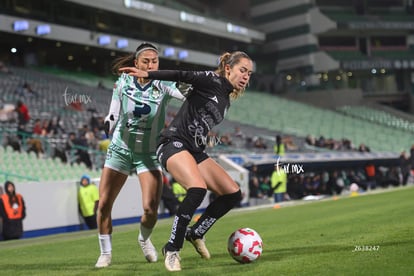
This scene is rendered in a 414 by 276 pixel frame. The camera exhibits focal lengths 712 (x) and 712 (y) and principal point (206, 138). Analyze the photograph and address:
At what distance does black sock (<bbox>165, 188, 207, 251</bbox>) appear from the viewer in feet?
24.2

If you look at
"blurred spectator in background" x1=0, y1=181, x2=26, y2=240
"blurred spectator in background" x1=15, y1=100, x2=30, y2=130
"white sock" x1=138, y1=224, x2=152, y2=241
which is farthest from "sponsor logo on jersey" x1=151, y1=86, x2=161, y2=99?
"blurred spectator in background" x1=15, y1=100, x2=30, y2=130

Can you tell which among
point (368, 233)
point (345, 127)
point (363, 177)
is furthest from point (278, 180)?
point (345, 127)

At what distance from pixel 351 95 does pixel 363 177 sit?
1377 inches

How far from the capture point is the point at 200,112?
7.69 metres

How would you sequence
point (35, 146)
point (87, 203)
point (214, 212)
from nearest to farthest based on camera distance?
point (214, 212), point (87, 203), point (35, 146)

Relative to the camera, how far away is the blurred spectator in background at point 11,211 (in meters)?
18.0

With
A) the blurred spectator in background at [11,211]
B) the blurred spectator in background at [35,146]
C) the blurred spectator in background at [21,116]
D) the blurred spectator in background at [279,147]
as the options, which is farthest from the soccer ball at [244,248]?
the blurred spectator in background at [21,116]

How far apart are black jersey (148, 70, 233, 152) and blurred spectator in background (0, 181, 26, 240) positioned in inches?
445

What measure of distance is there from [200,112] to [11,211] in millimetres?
11663

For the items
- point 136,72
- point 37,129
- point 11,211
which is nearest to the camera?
point 136,72

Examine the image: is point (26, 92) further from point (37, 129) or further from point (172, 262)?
point (172, 262)

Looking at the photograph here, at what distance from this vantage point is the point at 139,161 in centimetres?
847

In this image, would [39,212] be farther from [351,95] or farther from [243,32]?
[351,95]

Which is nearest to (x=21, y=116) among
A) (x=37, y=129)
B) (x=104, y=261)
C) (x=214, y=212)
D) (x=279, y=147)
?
(x=37, y=129)
